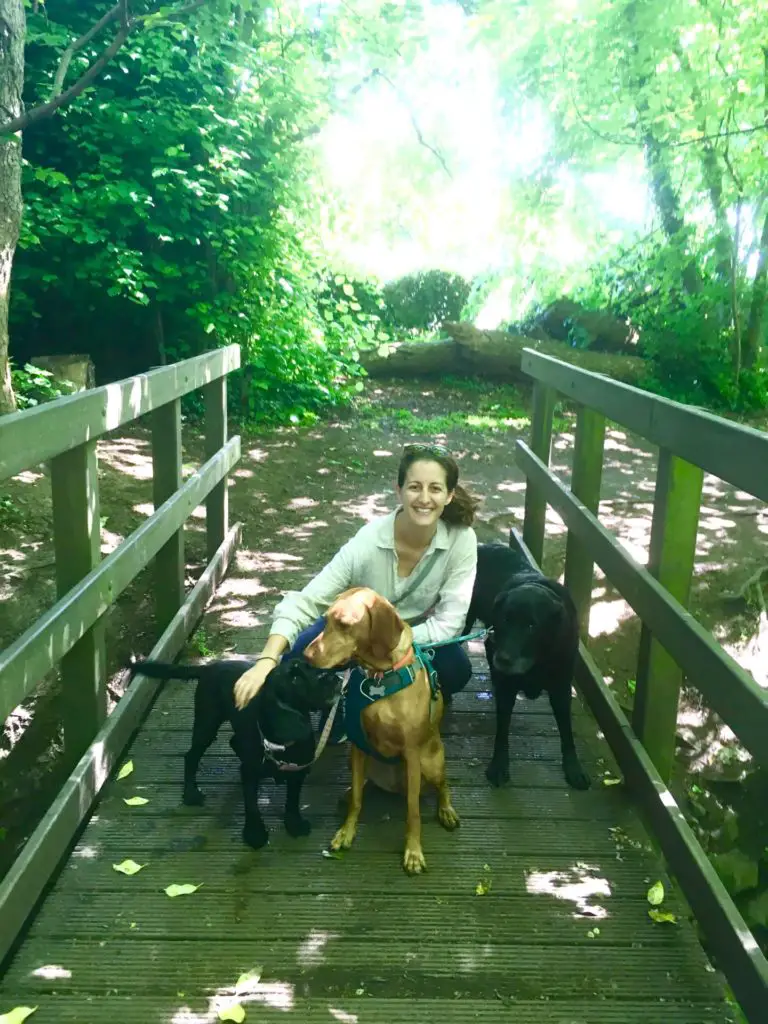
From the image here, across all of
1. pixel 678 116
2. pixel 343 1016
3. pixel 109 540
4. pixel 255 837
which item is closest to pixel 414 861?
pixel 255 837

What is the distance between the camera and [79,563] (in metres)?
2.91

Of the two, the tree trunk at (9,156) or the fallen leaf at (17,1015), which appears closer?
the fallen leaf at (17,1015)

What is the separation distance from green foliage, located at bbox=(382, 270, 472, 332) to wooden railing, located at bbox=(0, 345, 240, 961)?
14.0 meters

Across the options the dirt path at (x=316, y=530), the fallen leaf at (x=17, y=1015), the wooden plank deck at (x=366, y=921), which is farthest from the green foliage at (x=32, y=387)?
the fallen leaf at (x=17, y=1015)

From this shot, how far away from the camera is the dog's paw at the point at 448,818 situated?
10.0ft

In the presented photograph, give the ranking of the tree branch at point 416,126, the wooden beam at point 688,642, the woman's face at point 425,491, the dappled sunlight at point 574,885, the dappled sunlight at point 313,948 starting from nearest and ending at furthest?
the wooden beam at point 688,642
the dappled sunlight at point 313,948
the dappled sunlight at point 574,885
the woman's face at point 425,491
the tree branch at point 416,126

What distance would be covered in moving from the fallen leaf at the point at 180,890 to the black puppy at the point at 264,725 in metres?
0.27

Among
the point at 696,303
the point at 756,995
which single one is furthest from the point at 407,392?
the point at 756,995

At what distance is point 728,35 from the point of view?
371 inches

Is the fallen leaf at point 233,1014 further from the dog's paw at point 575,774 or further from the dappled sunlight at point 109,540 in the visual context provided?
the dappled sunlight at point 109,540

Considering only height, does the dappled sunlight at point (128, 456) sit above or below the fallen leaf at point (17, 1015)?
above

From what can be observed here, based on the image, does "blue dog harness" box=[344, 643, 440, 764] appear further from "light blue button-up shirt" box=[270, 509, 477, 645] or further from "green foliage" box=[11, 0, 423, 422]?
"green foliage" box=[11, 0, 423, 422]

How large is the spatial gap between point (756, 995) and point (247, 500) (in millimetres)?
6565

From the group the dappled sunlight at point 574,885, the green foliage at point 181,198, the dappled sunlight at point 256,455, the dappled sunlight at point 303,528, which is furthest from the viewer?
the dappled sunlight at point 256,455
